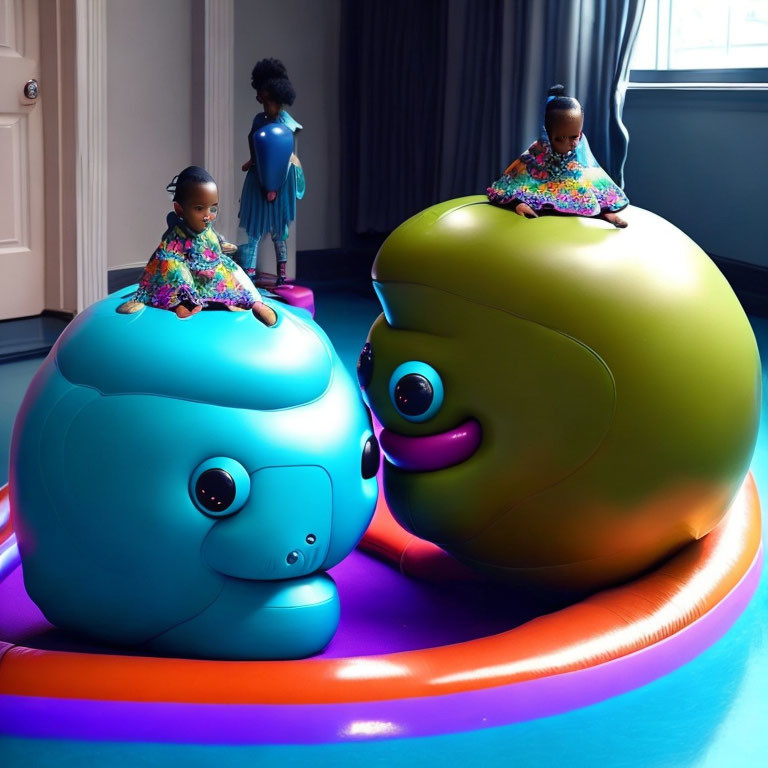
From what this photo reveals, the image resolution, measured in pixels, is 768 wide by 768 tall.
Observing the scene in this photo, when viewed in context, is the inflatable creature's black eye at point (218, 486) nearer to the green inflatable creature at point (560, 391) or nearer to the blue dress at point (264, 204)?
the green inflatable creature at point (560, 391)

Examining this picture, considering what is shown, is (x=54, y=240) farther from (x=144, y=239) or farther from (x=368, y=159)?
(x=368, y=159)

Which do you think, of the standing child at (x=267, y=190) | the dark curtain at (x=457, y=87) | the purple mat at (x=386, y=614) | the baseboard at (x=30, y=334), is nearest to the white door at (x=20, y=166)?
the baseboard at (x=30, y=334)

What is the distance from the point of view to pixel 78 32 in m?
4.84

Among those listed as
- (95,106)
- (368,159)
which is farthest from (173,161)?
(368,159)

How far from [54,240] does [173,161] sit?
94 centimetres

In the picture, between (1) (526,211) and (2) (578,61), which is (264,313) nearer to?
(1) (526,211)

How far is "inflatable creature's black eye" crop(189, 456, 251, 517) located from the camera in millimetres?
1881

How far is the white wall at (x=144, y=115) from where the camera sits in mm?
5363

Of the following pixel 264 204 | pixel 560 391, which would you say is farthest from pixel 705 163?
pixel 560 391

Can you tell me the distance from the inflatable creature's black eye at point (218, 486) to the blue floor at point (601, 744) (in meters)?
0.41

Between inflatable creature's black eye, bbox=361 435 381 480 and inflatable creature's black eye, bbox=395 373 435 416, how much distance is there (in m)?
0.12

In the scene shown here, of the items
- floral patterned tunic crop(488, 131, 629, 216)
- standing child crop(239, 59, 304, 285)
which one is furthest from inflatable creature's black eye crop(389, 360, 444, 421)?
standing child crop(239, 59, 304, 285)

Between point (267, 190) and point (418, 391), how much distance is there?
2.72m

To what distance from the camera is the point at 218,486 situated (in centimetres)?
188
